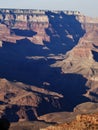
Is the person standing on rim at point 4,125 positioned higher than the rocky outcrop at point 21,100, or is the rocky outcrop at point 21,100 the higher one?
the person standing on rim at point 4,125

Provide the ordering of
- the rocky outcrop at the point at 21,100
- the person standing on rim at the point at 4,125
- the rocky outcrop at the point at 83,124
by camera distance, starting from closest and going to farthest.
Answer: the person standing on rim at the point at 4,125 < the rocky outcrop at the point at 83,124 < the rocky outcrop at the point at 21,100

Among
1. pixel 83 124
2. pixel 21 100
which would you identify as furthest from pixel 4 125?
pixel 21 100

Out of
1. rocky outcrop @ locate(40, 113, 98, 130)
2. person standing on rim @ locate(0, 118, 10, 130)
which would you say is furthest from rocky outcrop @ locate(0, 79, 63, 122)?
person standing on rim @ locate(0, 118, 10, 130)

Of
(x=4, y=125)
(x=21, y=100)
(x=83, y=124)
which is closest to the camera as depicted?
(x=4, y=125)

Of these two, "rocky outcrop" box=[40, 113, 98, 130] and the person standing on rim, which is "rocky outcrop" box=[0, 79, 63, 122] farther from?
the person standing on rim

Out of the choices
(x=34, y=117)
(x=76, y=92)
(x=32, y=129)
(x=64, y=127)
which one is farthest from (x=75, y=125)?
(x=76, y=92)

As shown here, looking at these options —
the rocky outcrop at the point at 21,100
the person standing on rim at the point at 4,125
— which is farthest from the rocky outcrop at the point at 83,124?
the rocky outcrop at the point at 21,100

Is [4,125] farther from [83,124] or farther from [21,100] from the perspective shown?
[21,100]

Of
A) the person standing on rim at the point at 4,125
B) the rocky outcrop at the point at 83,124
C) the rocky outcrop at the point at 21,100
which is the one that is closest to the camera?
the person standing on rim at the point at 4,125

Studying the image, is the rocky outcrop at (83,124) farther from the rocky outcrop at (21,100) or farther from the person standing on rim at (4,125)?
the rocky outcrop at (21,100)

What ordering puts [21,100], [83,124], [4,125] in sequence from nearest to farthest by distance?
[4,125] → [83,124] → [21,100]

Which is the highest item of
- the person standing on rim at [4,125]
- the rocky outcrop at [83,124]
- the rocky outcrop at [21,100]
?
the person standing on rim at [4,125]
